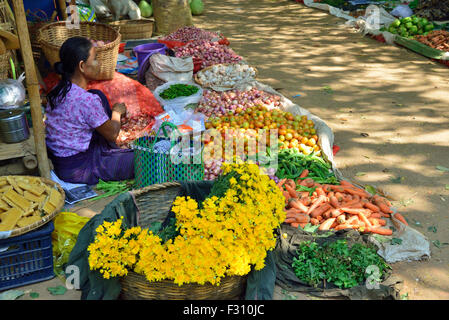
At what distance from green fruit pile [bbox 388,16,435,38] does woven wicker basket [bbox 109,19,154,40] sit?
4698 millimetres

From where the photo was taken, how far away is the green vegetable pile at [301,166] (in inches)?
161

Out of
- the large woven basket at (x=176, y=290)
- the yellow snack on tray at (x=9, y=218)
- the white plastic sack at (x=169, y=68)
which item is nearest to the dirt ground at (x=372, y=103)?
the large woven basket at (x=176, y=290)

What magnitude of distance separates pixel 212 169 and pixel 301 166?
889 mm

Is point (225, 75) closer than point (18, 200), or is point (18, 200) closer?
point (18, 200)

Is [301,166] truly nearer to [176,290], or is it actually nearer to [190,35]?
[176,290]

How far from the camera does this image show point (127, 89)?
5.12 m

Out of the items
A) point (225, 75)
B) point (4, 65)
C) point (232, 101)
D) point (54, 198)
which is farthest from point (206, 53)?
point (54, 198)

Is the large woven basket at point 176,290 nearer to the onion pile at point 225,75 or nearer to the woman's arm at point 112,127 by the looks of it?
→ the woman's arm at point 112,127

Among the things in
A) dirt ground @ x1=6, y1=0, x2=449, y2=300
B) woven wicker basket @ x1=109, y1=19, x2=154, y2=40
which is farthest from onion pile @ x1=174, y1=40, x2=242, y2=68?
woven wicker basket @ x1=109, y1=19, x2=154, y2=40

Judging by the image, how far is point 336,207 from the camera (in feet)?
11.8

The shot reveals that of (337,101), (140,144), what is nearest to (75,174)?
(140,144)

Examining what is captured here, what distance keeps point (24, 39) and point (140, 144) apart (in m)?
1.25

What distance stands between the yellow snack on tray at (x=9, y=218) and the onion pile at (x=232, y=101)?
2637mm
